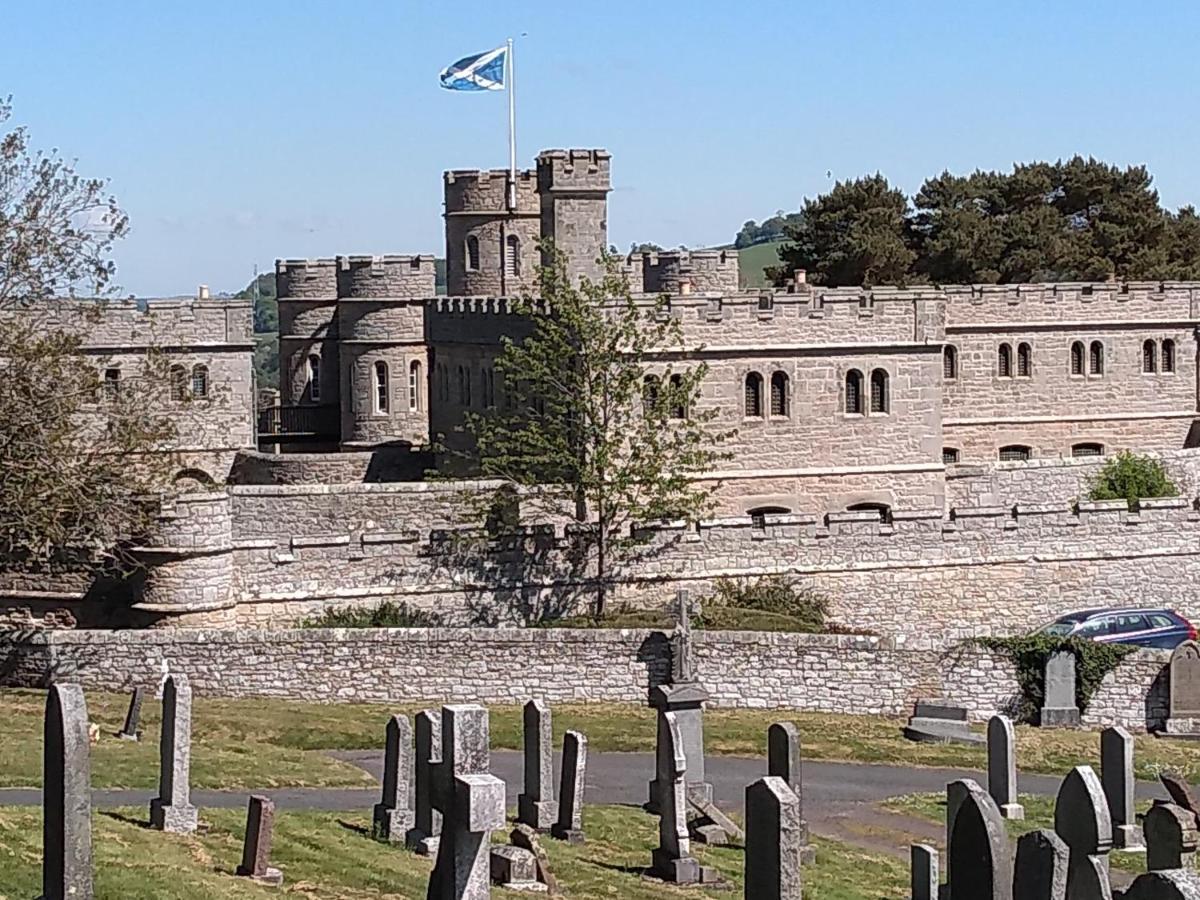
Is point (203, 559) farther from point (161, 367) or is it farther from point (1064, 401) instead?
point (1064, 401)

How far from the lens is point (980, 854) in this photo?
11.6 meters

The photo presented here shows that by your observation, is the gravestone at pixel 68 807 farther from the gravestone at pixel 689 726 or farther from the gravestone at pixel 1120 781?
the gravestone at pixel 1120 781

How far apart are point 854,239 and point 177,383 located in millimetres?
37657

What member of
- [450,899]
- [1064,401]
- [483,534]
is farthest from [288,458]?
[450,899]

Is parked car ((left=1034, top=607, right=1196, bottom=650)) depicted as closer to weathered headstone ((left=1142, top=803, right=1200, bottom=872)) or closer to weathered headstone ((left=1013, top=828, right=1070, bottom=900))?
weathered headstone ((left=1142, top=803, right=1200, bottom=872))

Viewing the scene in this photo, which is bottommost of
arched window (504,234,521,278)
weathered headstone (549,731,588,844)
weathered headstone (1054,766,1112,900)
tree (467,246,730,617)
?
weathered headstone (549,731,588,844)

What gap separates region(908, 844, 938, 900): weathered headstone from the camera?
1639 centimetres

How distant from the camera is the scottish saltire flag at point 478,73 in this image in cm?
5322

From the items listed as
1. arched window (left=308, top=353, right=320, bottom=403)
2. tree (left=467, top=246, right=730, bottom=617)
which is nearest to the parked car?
tree (left=467, top=246, right=730, bottom=617)

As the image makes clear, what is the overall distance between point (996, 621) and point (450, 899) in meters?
26.4

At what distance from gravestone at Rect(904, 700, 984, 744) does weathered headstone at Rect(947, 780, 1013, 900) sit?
56.6 ft

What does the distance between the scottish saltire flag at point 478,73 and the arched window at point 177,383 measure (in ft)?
69.9

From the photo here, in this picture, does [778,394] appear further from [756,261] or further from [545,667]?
[756,261]

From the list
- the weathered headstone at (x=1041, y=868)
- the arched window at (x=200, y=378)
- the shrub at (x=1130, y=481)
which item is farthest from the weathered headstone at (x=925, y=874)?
the arched window at (x=200, y=378)
